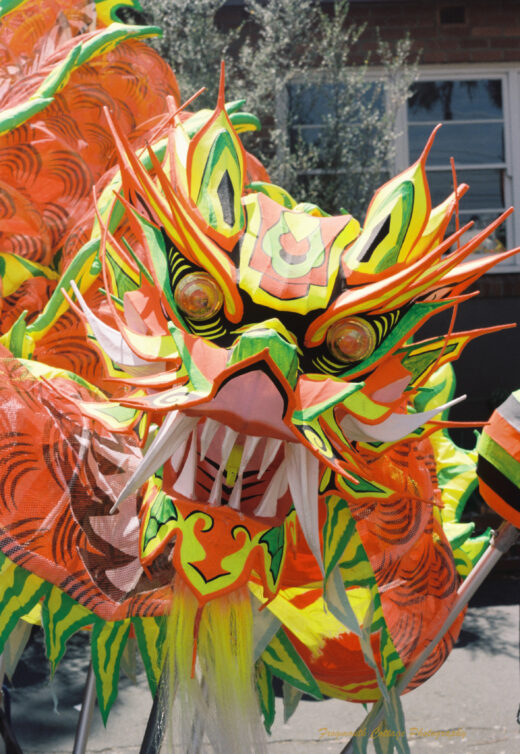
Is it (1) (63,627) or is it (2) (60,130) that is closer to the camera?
(1) (63,627)

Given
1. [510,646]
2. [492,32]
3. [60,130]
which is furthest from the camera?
[492,32]

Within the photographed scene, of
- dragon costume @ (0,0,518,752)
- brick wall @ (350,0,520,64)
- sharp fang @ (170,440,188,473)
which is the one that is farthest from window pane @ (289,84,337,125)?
sharp fang @ (170,440,188,473)

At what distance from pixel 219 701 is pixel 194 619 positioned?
0.10 m

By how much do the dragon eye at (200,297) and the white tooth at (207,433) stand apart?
127 mm

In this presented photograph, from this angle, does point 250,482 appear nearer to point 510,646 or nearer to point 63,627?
point 63,627

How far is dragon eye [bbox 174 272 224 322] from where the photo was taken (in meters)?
0.99

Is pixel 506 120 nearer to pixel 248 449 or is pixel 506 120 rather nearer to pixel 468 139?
pixel 468 139

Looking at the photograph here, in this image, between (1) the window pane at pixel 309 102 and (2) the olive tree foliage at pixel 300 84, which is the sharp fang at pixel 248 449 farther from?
(1) the window pane at pixel 309 102

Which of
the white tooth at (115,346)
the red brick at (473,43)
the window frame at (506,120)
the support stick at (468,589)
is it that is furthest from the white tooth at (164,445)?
the red brick at (473,43)

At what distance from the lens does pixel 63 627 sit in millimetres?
1118

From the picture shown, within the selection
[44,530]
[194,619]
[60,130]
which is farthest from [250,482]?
[60,130]

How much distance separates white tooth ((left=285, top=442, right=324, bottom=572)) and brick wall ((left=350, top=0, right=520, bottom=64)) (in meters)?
5.30

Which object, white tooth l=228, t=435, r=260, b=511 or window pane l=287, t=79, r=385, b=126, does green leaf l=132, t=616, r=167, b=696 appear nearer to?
white tooth l=228, t=435, r=260, b=511

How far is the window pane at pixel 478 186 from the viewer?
20.5 ft
